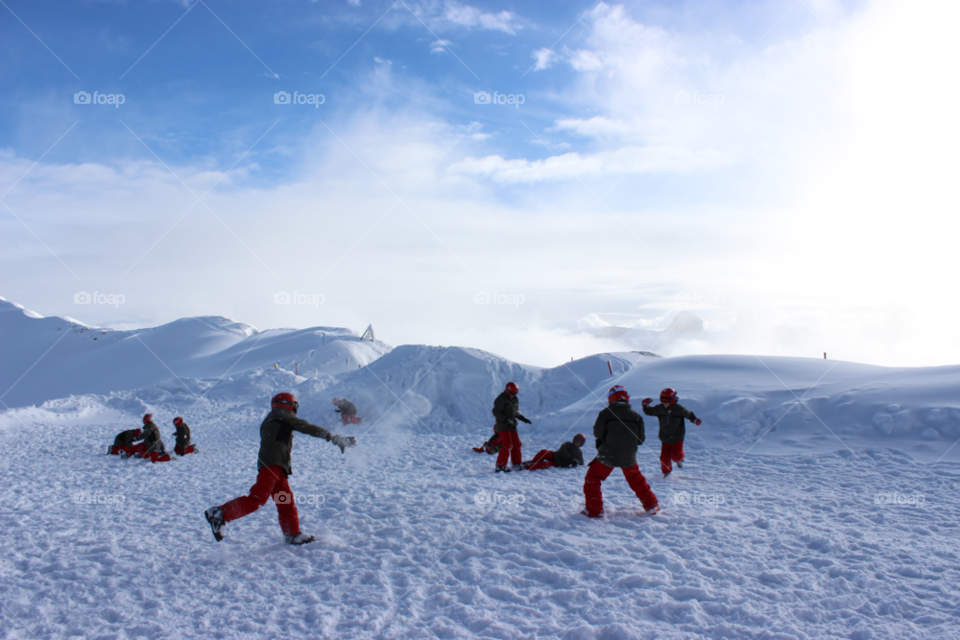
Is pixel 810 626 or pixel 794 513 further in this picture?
pixel 794 513

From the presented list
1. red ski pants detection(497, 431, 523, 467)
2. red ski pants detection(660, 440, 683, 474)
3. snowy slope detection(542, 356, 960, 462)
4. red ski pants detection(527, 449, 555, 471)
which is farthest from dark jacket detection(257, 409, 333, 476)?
snowy slope detection(542, 356, 960, 462)

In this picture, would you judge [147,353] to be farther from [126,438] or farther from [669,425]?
[669,425]

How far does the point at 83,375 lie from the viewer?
177ft

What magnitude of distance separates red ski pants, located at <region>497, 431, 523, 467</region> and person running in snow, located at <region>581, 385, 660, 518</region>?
3.14 metres

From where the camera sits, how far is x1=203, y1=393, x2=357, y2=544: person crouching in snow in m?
5.32

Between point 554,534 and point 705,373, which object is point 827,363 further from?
point 554,534

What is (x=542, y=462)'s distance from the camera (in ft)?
31.4

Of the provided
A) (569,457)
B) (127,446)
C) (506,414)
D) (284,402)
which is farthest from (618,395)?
(127,446)

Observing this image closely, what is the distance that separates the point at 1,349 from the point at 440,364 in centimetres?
8183

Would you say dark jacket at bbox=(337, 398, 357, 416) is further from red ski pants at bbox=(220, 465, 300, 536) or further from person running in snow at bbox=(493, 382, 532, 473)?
red ski pants at bbox=(220, 465, 300, 536)

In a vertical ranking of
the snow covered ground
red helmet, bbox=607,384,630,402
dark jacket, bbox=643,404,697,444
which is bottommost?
the snow covered ground

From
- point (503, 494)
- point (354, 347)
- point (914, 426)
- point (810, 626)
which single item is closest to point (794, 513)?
point (810, 626)

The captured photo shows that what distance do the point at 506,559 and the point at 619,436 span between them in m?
2.12

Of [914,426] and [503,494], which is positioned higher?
[914,426]
